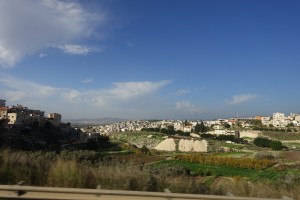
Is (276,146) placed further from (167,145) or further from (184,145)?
(167,145)

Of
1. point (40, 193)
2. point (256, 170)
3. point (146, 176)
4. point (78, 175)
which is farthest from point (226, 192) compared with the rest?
point (256, 170)

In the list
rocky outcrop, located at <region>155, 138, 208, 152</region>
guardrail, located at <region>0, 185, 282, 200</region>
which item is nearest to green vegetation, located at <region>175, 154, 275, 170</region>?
rocky outcrop, located at <region>155, 138, 208, 152</region>

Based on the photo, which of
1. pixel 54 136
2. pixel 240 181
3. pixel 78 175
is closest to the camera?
pixel 78 175

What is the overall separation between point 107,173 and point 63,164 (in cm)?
91

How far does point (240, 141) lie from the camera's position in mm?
119625

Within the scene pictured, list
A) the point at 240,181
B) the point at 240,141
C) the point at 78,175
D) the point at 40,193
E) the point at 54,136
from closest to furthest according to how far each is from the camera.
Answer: the point at 40,193 < the point at 78,175 < the point at 240,181 < the point at 54,136 < the point at 240,141

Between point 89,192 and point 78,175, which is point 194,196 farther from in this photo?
point 78,175

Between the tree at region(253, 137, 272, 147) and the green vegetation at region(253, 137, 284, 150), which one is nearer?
the green vegetation at region(253, 137, 284, 150)

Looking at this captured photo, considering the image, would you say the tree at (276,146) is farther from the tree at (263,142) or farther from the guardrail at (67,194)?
the guardrail at (67,194)

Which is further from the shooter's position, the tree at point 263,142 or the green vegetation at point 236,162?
the tree at point 263,142

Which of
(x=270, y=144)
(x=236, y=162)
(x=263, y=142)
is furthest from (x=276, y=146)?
(x=236, y=162)

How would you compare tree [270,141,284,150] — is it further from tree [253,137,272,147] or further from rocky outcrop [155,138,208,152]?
rocky outcrop [155,138,208,152]

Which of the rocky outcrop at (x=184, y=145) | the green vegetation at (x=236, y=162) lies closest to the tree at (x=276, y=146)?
the rocky outcrop at (x=184, y=145)

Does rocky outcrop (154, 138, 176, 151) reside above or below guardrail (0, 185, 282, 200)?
below
